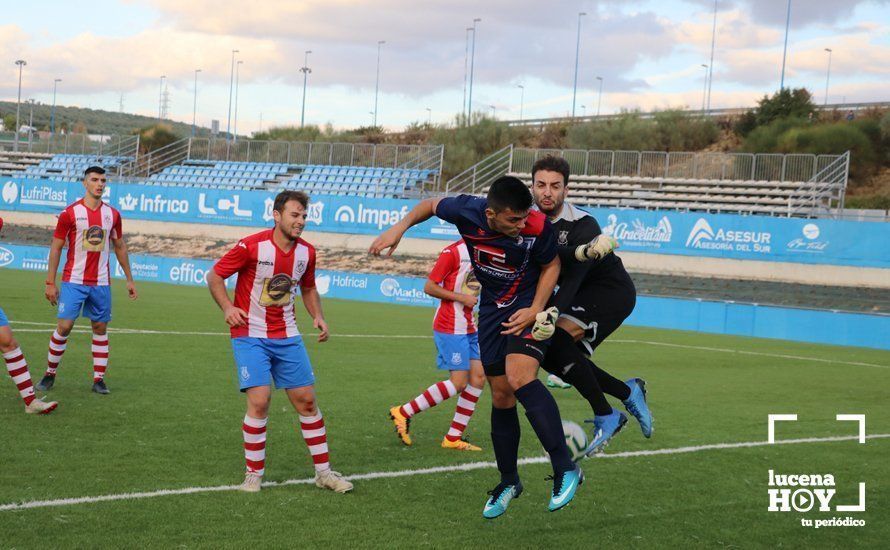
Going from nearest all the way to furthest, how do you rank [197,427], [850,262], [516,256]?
[516,256]
[197,427]
[850,262]

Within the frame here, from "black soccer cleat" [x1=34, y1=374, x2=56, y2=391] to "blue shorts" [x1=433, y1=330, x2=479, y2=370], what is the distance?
14.7 feet

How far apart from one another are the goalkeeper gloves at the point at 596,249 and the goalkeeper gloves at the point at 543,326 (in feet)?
1.77

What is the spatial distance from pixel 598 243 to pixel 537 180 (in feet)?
2.25

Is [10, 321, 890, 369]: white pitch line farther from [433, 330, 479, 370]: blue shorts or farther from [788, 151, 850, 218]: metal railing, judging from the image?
[788, 151, 850, 218]: metal railing

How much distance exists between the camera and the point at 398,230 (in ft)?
21.1

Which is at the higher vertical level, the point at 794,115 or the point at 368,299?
the point at 794,115

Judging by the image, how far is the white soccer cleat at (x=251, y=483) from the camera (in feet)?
23.8

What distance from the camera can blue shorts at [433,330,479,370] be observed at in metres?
10.1

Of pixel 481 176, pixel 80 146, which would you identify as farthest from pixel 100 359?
pixel 80 146

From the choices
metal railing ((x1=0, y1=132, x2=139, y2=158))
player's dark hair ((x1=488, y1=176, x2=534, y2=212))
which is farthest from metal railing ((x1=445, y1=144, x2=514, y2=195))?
player's dark hair ((x1=488, y1=176, x2=534, y2=212))

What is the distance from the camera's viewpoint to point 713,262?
30141 mm

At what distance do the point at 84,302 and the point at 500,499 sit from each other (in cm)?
694

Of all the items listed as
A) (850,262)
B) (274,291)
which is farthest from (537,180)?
(850,262)

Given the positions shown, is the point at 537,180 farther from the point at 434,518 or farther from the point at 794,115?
the point at 794,115
